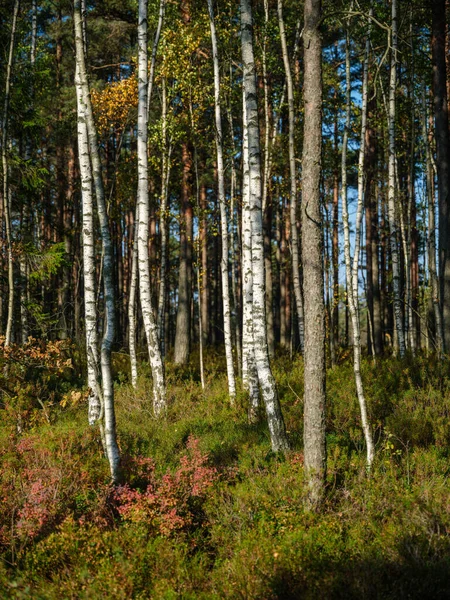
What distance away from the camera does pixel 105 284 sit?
652 cm

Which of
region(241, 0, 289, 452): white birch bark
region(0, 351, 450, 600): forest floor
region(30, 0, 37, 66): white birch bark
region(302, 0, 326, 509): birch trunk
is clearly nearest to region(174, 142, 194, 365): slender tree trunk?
region(30, 0, 37, 66): white birch bark

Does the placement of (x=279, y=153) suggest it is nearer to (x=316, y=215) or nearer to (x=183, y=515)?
(x=316, y=215)

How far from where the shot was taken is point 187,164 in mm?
16688

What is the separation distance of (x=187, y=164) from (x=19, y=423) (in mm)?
10727

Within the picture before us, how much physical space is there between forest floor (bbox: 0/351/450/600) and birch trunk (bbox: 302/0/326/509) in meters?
0.27

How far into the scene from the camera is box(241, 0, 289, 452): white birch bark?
6.96m

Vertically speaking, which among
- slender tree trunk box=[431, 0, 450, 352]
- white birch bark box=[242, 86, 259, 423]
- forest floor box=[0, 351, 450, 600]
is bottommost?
forest floor box=[0, 351, 450, 600]

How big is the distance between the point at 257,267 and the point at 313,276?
60.6 inches

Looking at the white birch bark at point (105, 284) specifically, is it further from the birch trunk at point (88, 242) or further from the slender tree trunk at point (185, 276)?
the slender tree trunk at point (185, 276)

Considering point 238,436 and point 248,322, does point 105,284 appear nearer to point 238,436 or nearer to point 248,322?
point 238,436

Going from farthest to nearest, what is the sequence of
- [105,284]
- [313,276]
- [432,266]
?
[432,266], [105,284], [313,276]

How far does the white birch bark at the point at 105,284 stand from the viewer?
6.38 meters

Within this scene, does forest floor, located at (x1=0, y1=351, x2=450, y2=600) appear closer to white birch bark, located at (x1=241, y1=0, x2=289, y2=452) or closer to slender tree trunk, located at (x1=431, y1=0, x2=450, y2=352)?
white birch bark, located at (x1=241, y1=0, x2=289, y2=452)

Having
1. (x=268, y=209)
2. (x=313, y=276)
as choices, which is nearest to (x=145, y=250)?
(x=313, y=276)
